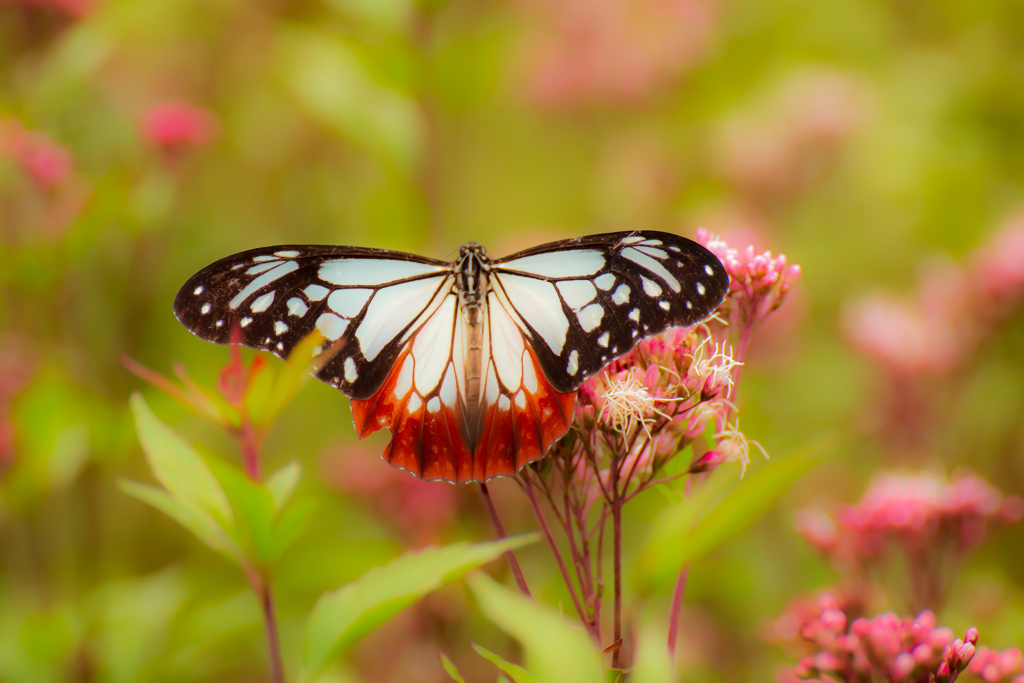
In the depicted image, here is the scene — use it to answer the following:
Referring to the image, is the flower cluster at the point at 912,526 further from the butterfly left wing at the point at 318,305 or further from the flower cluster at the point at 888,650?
the butterfly left wing at the point at 318,305

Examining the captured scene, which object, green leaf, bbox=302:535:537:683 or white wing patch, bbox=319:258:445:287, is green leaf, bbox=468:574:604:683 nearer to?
green leaf, bbox=302:535:537:683

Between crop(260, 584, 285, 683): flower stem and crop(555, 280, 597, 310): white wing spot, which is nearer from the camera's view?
crop(260, 584, 285, 683): flower stem

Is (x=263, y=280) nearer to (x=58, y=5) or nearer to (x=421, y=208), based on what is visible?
(x=421, y=208)

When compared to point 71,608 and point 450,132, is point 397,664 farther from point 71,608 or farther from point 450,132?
point 450,132

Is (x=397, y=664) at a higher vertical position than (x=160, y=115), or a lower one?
lower

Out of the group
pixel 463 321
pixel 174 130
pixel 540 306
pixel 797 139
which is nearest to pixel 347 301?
pixel 463 321

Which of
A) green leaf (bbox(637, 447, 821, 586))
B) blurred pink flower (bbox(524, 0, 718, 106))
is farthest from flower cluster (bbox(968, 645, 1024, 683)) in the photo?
blurred pink flower (bbox(524, 0, 718, 106))

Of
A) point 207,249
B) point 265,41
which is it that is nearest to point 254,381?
point 207,249
